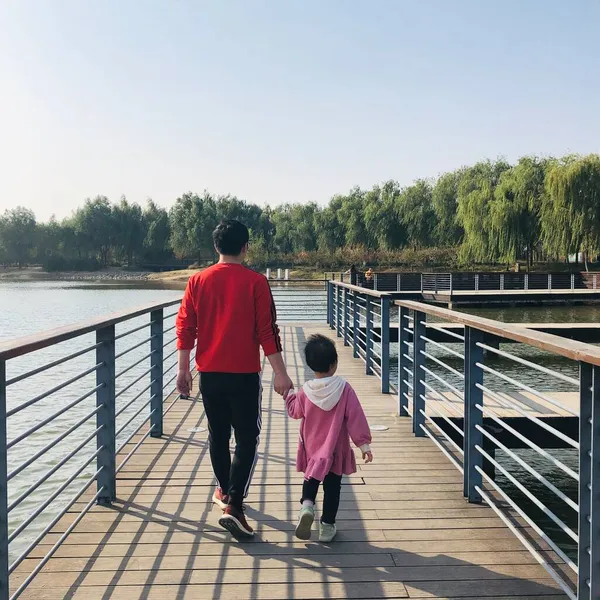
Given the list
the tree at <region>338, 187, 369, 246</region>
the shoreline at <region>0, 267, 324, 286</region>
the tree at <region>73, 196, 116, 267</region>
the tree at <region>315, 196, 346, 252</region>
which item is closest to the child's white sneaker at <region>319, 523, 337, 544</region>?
the tree at <region>338, 187, 369, 246</region>

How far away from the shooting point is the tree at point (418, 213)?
49.1m

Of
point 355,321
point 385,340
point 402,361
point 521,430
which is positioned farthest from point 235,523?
point 355,321

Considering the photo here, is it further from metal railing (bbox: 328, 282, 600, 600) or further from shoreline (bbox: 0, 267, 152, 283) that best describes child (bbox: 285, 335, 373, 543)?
shoreline (bbox: 0, 267, 152, 283)

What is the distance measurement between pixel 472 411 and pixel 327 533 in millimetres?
989

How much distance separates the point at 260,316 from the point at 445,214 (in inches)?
1794

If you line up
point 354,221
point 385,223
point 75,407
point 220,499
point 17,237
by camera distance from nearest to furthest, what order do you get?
point 220,499 < point 75,407 < point 385,223 < point 354,221 < point 17,237

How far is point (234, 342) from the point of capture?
3.09 metres

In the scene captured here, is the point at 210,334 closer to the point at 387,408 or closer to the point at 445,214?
the point at 387,408

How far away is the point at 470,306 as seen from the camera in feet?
Result: 88.6

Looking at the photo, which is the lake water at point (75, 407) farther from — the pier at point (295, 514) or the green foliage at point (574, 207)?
the green foliage at point (574, 207)

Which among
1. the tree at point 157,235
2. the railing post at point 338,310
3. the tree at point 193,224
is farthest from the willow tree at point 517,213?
the tree at point 157,235

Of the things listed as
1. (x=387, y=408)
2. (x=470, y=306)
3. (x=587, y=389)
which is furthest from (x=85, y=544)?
(x=470, y=306)

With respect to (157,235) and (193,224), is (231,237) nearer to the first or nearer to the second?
(193,224)

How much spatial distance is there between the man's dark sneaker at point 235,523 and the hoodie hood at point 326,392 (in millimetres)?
591
